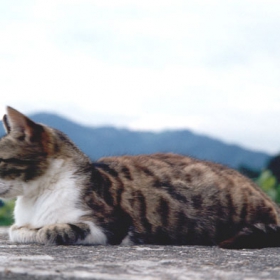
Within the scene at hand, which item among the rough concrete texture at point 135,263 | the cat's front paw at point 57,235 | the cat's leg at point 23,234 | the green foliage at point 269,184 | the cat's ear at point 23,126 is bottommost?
the green foliage at point 269,184

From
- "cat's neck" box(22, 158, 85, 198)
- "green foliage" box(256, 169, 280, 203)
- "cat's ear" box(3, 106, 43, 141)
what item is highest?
"cat's ear" box(3, 106, 43, 141)

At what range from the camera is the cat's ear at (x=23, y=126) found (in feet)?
12.8

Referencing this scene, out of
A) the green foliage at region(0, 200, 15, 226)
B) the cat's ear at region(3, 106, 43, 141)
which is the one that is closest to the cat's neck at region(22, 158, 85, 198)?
the cat's ear at region(3, 106, 43, 141)

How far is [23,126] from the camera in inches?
155

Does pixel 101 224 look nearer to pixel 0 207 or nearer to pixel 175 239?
pixel 175 239

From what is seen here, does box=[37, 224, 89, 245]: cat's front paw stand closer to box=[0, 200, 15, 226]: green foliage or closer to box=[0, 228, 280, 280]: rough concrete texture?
box=[0, 228, 280, 280]: rough concrete texture

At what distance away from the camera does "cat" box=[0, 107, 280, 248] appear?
3805 millimetres

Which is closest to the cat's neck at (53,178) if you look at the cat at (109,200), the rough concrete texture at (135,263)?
the cat at (109,200)

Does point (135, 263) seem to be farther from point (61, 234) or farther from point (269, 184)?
point (269, 184)

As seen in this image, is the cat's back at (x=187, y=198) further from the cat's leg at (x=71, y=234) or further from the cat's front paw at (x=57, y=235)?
the cat's front paw at (x=57, y=235)

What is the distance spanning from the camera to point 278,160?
8.17 metres

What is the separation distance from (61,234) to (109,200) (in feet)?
1.34

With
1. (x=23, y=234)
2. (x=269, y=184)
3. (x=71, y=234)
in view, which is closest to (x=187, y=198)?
(x=71, y=234)

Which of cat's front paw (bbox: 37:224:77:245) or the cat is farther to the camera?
the cat
